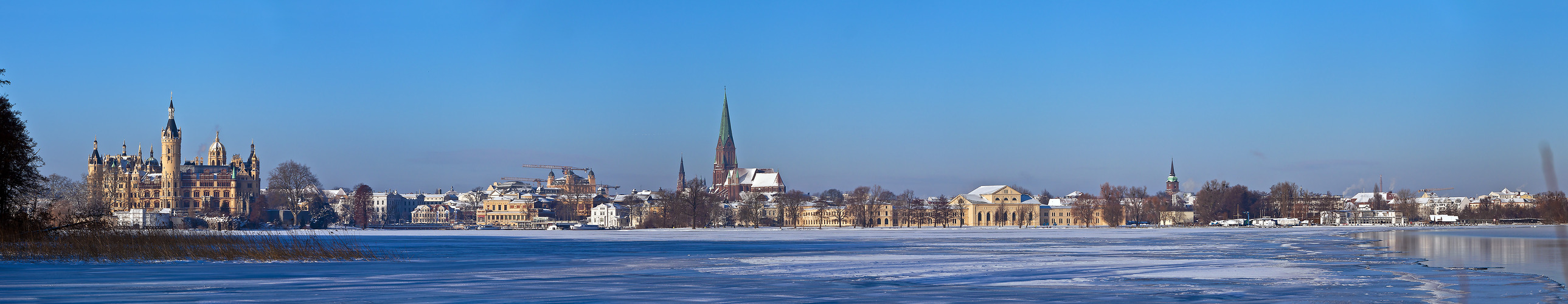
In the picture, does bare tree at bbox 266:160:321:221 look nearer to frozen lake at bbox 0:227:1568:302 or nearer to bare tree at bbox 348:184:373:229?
bare tree at bbox 348:184:373:229

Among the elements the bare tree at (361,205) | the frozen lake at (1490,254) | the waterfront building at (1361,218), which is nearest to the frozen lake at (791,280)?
the frozen lake at (1490,254)

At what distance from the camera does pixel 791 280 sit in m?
24.0

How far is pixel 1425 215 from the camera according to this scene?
192000 millimetres

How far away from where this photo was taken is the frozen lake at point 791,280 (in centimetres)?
1916

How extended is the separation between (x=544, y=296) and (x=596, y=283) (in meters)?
3.61

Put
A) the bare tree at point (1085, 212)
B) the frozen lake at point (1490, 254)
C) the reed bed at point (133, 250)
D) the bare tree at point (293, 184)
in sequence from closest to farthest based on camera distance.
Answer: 1. the frozen lake at point (1490, 254)
2. the reed bed at point (133, 250)
3. the bare tree at point (293, 184)
4. the bare tree at point (1085, 212)

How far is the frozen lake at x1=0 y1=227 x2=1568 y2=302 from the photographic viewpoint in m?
19.2

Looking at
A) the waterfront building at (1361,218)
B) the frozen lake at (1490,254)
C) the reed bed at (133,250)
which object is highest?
the reed bed at (133,250)

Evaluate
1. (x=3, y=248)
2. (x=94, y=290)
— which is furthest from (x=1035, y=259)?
(x=3, y=248)

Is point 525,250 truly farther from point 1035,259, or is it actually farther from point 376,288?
point 376,288

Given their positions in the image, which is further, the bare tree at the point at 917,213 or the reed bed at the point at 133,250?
the bare tree at the point at 917,213

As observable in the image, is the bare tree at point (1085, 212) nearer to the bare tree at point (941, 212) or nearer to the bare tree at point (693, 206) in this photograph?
the bare tree at point (941, 212)

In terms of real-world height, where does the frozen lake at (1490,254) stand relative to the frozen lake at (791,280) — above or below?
below

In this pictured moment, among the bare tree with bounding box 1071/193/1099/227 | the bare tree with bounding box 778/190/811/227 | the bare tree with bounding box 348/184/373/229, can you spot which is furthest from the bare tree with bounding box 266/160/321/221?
the bare tree with bounding box 1071/193/1099/227
